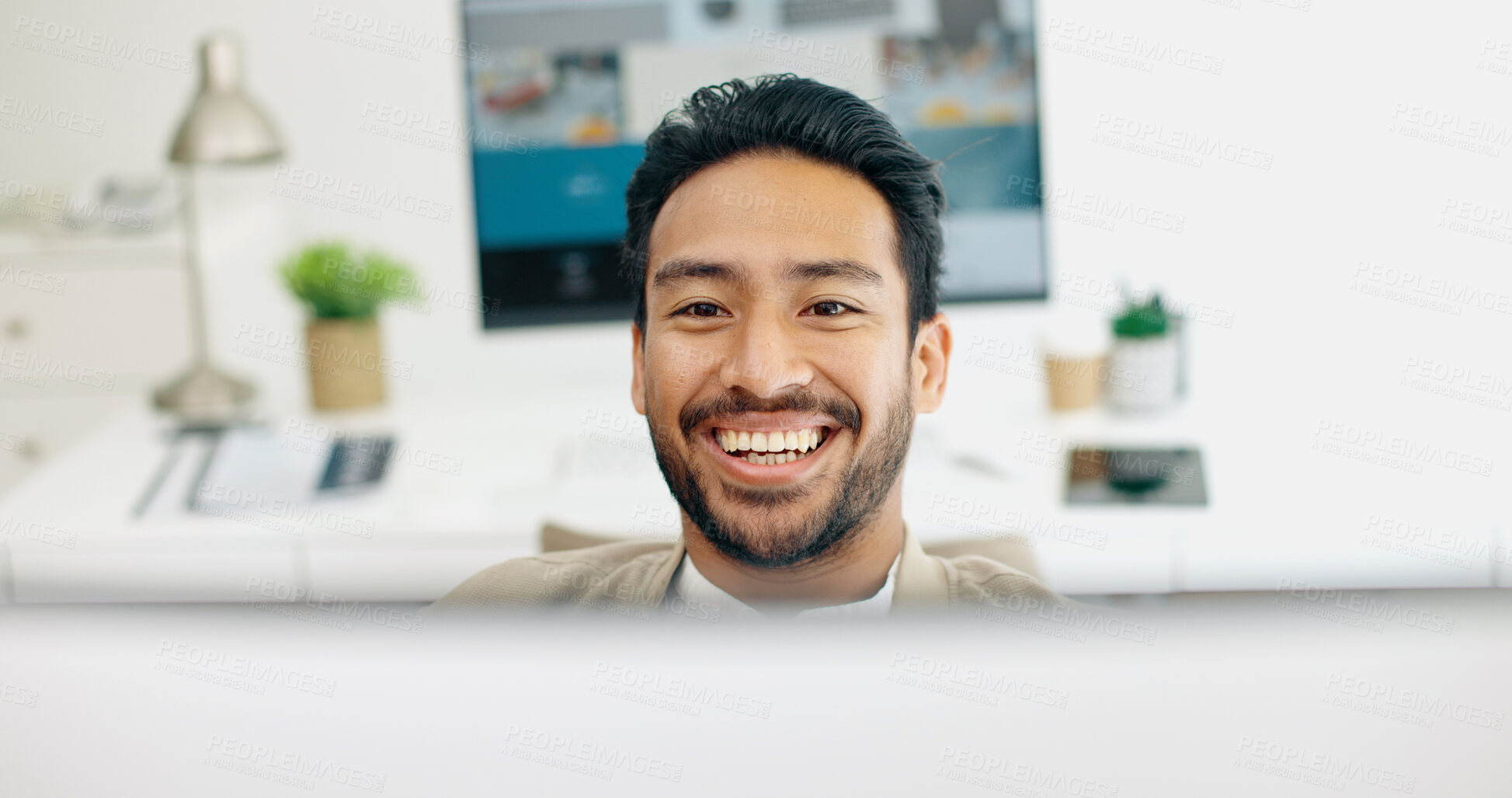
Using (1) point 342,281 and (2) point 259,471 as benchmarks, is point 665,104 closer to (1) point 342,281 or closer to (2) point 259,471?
(1) point 342,281

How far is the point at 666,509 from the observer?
67.9 inches

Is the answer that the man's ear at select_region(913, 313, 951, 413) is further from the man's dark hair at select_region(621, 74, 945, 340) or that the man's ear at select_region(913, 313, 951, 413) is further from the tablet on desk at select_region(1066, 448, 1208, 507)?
the tablet on desk at select_region(1066, 448, 1208, 507)

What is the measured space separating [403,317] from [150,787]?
1.94 meters

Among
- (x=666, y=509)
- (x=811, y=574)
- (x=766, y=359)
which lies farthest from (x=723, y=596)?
(x=666, y=509)

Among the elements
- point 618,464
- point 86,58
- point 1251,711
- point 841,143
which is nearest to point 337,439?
point 618,464

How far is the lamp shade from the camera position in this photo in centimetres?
191

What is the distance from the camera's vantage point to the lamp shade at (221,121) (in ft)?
6.27

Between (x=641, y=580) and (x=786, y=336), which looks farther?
(x=641, y=580)

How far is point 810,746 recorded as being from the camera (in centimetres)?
33

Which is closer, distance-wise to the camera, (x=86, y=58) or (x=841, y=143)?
(x=841, y=143)

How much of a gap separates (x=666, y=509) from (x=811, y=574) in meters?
1.04

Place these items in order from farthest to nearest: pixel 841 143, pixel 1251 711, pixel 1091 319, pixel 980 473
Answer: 1. pixel 1091 319
2. pixel 980 473
3. pixel 841 143
4. pixel 1251 711

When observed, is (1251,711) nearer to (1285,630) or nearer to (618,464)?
(1285,630)

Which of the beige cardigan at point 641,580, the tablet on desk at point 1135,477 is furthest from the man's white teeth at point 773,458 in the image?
the tablet on desk at point 1135,477
